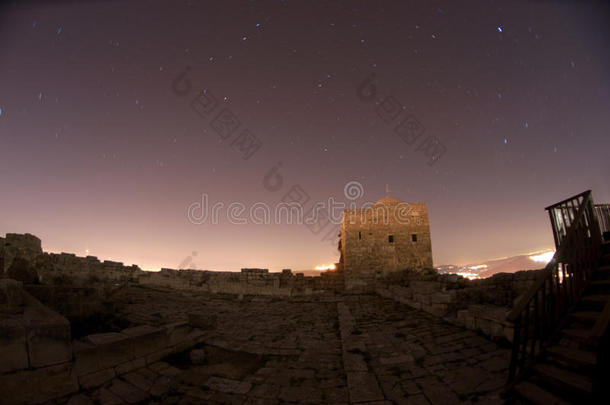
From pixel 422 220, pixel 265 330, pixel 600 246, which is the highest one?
pixel 422 220

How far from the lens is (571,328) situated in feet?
11.3

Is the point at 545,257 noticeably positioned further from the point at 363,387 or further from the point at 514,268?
the point at 514,268

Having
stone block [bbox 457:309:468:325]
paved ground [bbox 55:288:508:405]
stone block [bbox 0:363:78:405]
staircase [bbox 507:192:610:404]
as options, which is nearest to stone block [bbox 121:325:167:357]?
paved ground [bbox 55:288:508:405]

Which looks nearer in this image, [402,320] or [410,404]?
[410,404]

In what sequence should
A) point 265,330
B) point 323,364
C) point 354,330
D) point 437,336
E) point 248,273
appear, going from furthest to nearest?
point 248,273 → point 265,330 → point 354,330 → point 437,336 → point 323,364

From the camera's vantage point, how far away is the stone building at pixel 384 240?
1758 centimetres

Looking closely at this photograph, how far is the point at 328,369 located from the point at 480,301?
495 centimetres

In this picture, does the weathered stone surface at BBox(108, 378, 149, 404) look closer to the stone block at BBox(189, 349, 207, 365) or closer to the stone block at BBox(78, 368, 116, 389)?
the stone block at BBox(78, 368, 116, 389)

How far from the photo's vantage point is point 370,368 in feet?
14.0

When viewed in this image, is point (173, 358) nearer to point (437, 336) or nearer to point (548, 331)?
point (437, 336)

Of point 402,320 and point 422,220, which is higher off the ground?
point 422,220

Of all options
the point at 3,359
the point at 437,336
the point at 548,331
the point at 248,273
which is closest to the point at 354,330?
the point at 437,336

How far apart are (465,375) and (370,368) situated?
135cm

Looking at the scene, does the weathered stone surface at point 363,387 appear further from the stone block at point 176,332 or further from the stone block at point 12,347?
the stone block at point 12,347
